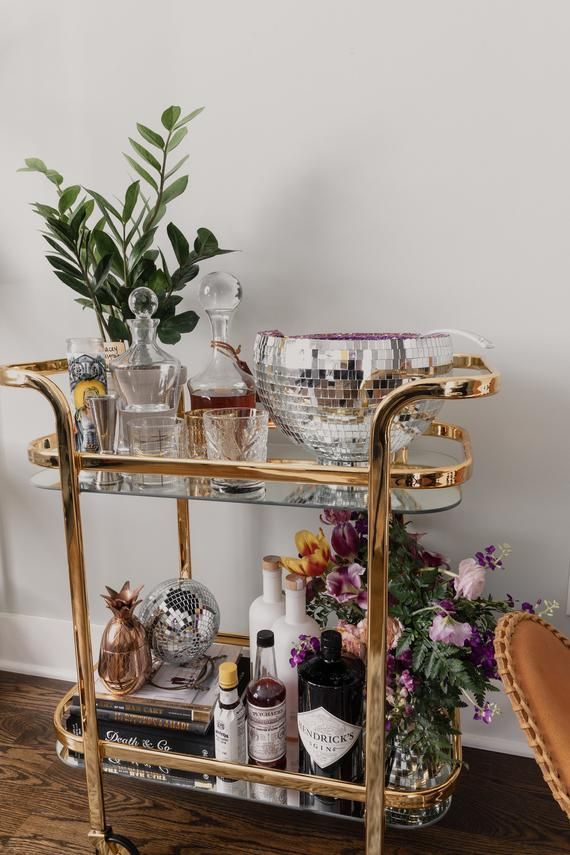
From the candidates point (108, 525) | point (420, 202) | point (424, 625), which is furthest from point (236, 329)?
point (424, 625)

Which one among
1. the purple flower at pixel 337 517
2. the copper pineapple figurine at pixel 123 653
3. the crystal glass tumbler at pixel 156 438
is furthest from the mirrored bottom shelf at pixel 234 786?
the crystal glass tumbler at pixel 156 438

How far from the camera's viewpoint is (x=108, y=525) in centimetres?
141

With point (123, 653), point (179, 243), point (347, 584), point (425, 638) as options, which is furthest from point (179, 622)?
point (179, 243)

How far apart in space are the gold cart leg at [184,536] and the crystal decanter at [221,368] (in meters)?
0.30

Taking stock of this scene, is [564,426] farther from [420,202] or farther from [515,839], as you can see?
[515,839]

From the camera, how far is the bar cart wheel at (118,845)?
981 mm

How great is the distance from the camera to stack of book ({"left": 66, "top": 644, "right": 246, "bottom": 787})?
40.0 inches

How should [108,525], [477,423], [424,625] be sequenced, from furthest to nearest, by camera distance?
[108,525] → [477,423] → [424,625]

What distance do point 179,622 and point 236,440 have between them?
405 millimetres

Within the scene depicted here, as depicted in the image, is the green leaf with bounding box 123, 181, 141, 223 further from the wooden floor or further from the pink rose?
the wooden floor

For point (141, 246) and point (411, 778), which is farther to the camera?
point (141, 246)

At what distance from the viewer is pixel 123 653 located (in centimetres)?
107

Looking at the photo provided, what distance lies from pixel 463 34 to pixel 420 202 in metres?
0.26

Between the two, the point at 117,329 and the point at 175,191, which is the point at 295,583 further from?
the point at 175,191
